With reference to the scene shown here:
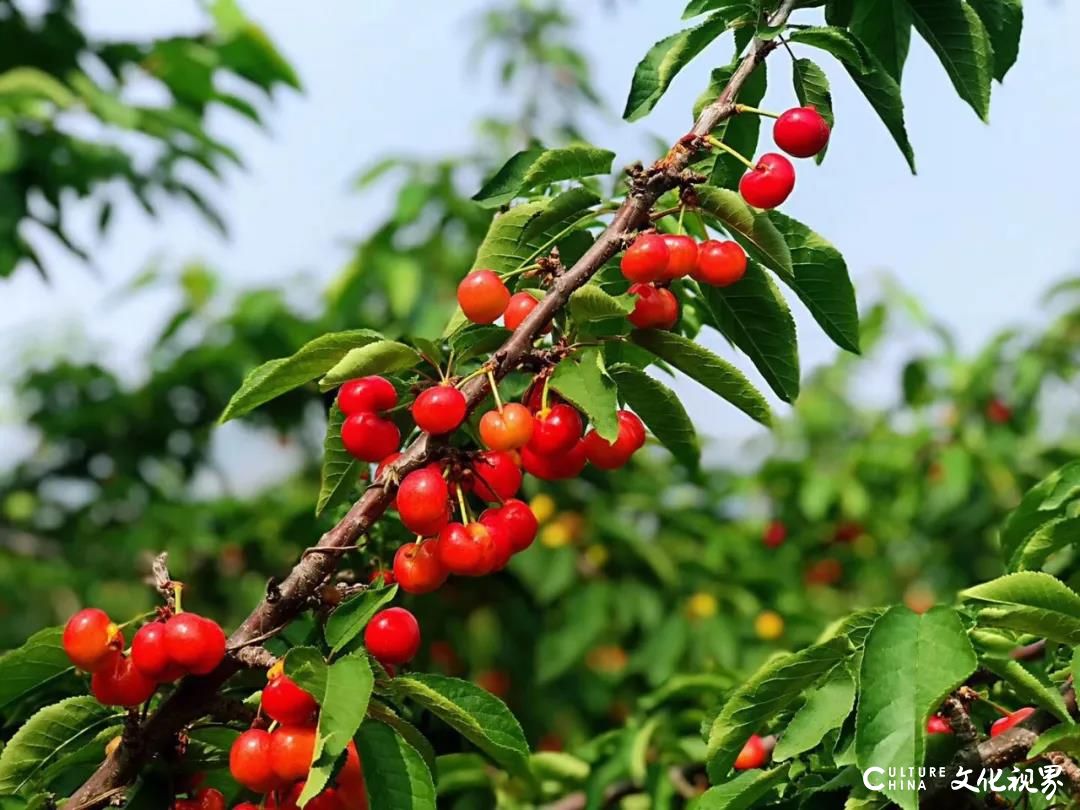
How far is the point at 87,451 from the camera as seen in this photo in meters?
5.00

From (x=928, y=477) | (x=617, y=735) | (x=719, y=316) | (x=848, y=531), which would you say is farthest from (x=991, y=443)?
(x=719, y=316)

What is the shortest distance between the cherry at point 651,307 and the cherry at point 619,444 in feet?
0.33

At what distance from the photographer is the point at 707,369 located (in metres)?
1.23

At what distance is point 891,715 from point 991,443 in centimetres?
352

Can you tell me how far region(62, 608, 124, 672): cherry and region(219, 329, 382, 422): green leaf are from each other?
22 cm

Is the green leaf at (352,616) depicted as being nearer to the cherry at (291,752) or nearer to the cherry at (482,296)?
the cherry at (291,752)

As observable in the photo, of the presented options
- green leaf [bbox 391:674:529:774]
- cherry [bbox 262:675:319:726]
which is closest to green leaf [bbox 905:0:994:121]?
green leaf [bbox 391:674:529:774]

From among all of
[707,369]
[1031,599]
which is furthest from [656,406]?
[1031,599]

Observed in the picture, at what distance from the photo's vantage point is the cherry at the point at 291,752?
100 centimetres

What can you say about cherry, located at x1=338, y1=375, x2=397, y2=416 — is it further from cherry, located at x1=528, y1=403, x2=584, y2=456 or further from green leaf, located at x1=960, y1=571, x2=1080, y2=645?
green leaf, located at x1=960, y1=571, x2=1080, y2=645

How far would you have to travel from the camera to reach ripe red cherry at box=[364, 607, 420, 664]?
1.10 m

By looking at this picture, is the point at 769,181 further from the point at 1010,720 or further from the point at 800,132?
the point at 1010,720

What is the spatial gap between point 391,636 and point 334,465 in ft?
0.76

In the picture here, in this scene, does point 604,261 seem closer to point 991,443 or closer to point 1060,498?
point 1060,498
